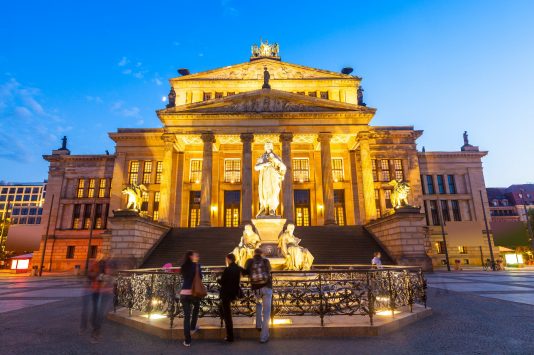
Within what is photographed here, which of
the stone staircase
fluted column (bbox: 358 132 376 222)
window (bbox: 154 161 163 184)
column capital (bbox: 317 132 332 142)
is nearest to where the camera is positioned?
the stone staircase

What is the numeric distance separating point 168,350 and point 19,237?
45441 mm

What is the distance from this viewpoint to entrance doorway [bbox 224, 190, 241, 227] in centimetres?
4047

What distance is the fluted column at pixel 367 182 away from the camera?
3360cm

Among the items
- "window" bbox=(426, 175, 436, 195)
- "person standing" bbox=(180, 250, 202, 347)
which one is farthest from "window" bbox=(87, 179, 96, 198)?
"window" bbox=(426, 175, 436, 195)

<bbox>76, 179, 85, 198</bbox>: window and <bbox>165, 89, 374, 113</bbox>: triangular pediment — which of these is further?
<bbox>76, 179, 85, 198</bbox>: window

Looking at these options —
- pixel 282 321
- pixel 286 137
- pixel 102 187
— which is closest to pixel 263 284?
pixel 282 321

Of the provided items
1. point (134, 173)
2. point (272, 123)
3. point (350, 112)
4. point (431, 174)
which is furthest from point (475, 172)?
point (134, 173)

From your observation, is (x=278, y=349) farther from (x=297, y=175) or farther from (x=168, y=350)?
(x=297, y=175)

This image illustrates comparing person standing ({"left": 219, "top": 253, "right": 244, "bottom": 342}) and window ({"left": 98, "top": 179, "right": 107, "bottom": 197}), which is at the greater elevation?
window ({"left": 98, "top": 179, "right": 107, "bottom": 197})

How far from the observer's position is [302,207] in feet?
133

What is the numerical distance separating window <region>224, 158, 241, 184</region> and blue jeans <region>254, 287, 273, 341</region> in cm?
3461

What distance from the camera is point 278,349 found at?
5.87m

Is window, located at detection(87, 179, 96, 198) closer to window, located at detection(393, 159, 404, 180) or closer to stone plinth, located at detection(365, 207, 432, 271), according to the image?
stone plinth, located at detection(365, 207, 432, 271)

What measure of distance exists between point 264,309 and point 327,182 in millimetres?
28292
